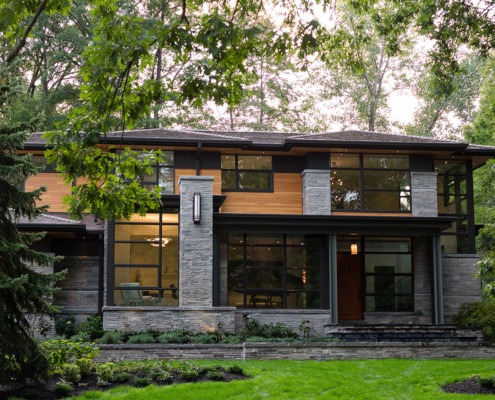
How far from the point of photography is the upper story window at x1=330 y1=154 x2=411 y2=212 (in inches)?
958

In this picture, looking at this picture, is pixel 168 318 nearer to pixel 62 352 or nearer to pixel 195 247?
pixel 195 247

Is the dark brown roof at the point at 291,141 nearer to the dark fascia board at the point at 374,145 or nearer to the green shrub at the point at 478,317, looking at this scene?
the dark fascia board at the point at 374,145

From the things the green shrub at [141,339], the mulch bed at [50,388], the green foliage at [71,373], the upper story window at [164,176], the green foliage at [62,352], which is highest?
the upper story window at [164,176]

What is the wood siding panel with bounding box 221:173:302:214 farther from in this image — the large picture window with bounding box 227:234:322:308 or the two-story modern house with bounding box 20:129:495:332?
the large picture window with bounding box 227:234:322:308

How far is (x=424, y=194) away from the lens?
24484mm

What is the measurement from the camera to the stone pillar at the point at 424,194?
24344 millimetres

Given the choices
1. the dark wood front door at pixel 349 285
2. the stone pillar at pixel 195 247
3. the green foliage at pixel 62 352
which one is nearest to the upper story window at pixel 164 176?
the stone pillar at pixel 195 247

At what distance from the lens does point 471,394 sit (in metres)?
12.7

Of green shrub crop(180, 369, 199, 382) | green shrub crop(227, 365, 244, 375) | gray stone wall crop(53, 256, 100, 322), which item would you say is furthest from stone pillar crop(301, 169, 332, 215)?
green shrub crop(180, 369, 199, 382)

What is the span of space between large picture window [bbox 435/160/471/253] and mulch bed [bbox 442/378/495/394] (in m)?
12.5

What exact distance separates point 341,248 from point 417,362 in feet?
26.9

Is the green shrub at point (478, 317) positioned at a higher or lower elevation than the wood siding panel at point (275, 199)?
lower

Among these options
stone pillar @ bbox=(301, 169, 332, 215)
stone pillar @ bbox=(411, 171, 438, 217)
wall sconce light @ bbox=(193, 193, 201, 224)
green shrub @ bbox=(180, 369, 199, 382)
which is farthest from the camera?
stone pillar @ bbox=(411, 171, 438, 217)

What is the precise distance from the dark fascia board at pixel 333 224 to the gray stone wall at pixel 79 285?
427 centimetres
